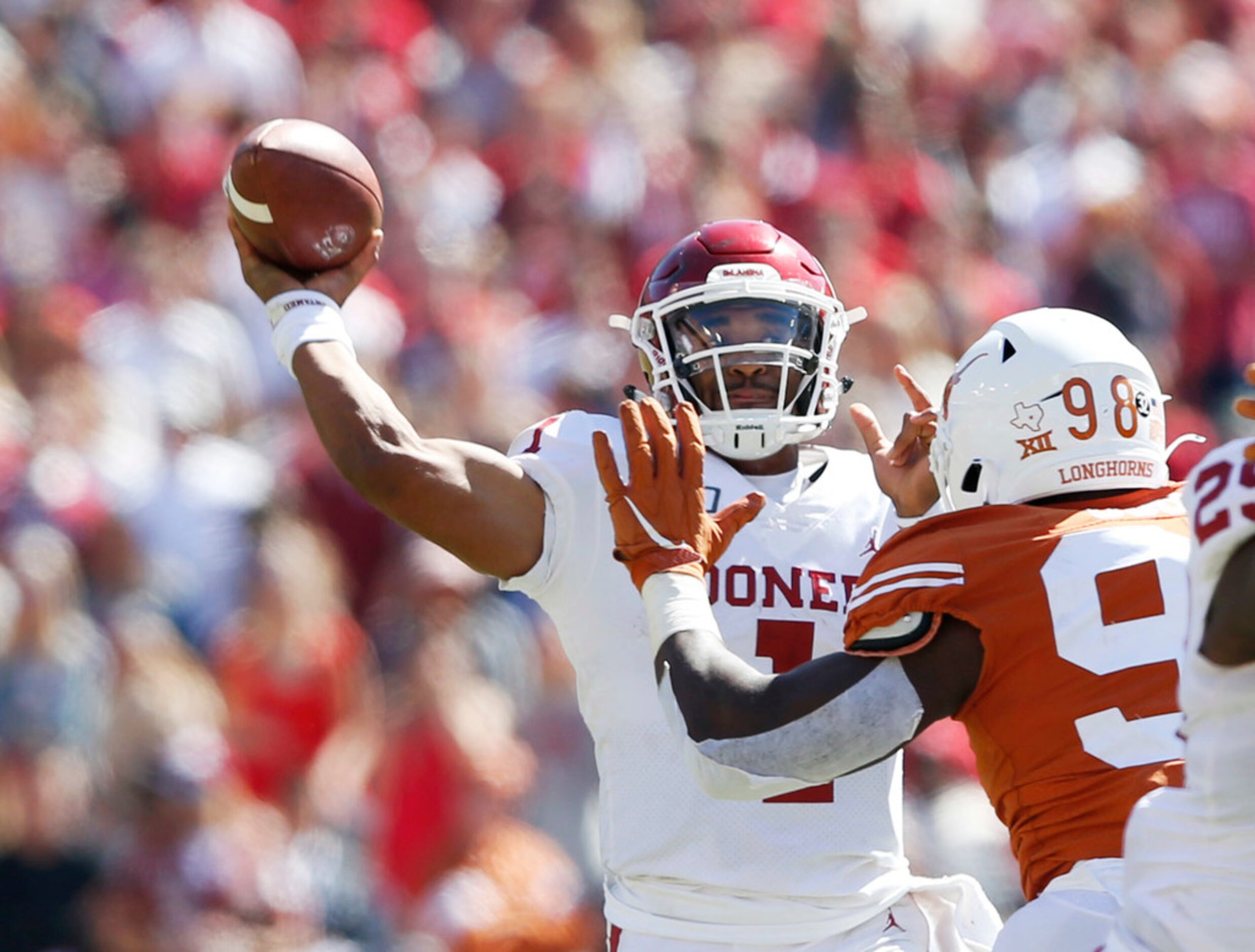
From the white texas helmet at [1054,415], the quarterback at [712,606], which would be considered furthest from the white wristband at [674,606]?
the white texas helmet at [1054,415]

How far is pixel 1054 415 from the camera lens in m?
3.08

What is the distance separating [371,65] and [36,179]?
160 cm

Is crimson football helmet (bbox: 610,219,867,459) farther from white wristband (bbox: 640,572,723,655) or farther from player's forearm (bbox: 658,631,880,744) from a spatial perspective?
player's forearm (bbox: 658,631,880,744)

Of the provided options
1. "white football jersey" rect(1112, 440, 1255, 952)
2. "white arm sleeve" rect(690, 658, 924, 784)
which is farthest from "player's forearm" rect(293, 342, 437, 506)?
"white football jersey" rect(1112, 440, 1255, 952)

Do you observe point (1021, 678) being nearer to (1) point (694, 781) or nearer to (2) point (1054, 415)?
(2) point (1054, 415)

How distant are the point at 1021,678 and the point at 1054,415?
1.47 feet

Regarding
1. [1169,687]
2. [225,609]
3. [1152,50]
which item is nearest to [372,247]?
[1169,687]

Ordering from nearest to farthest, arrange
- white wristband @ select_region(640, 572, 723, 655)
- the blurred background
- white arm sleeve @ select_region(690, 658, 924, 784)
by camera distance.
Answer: white arm sleeve @ select_region(690, 658, 924, 784)
white wristband @ select_region(640, 572, 723, 655)
the blurred background

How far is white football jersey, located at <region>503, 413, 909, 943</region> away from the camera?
343 cm

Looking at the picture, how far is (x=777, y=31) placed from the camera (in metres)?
9.35

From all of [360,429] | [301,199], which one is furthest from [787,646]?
[301,199]

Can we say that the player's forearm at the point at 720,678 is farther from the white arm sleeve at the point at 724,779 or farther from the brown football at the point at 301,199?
the brown football at the point at 301,199

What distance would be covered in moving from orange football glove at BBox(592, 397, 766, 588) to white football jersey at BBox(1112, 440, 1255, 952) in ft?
2.72

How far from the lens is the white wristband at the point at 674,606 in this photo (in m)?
3.02
